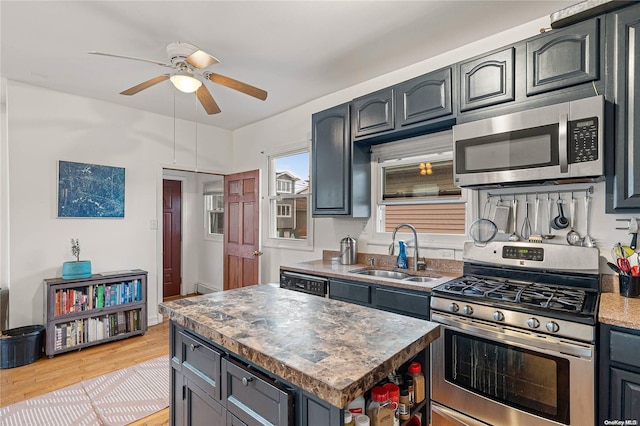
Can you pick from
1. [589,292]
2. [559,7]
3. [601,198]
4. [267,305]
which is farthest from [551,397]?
[559,7]

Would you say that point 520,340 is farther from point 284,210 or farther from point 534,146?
point 284,210

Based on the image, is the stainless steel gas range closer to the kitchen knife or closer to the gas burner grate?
the gas burner grate

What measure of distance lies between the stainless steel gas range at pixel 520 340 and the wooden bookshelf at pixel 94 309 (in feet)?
11.0

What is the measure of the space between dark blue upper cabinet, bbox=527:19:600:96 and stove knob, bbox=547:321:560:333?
1.33 meters

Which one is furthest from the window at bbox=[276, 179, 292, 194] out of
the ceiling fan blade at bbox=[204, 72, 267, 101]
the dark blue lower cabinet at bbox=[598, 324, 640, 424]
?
the dark blue lower cabinet at bbox=[598, 324, 640, 424]

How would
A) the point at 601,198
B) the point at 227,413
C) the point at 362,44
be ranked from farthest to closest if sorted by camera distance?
1. the point at 362,44
2. the point at 601,198
3. the point at 227,413

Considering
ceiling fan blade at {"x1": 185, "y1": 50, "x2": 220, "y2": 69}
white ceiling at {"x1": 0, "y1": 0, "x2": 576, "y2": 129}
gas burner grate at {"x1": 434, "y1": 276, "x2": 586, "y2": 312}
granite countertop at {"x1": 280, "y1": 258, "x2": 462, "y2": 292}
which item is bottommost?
granite countertop at {"x1": 280, "y1": 258, "x2": 462, "y2": 292}

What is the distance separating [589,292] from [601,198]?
0.60m

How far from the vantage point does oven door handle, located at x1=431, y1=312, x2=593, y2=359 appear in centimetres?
156

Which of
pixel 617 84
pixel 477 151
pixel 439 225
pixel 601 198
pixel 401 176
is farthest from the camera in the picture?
pixel 401 176

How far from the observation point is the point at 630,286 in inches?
70.7

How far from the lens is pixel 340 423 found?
0.88 m

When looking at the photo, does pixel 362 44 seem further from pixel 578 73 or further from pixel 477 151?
pixel 578 73

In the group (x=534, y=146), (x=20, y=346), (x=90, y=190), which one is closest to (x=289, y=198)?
(x=90, y=190)
